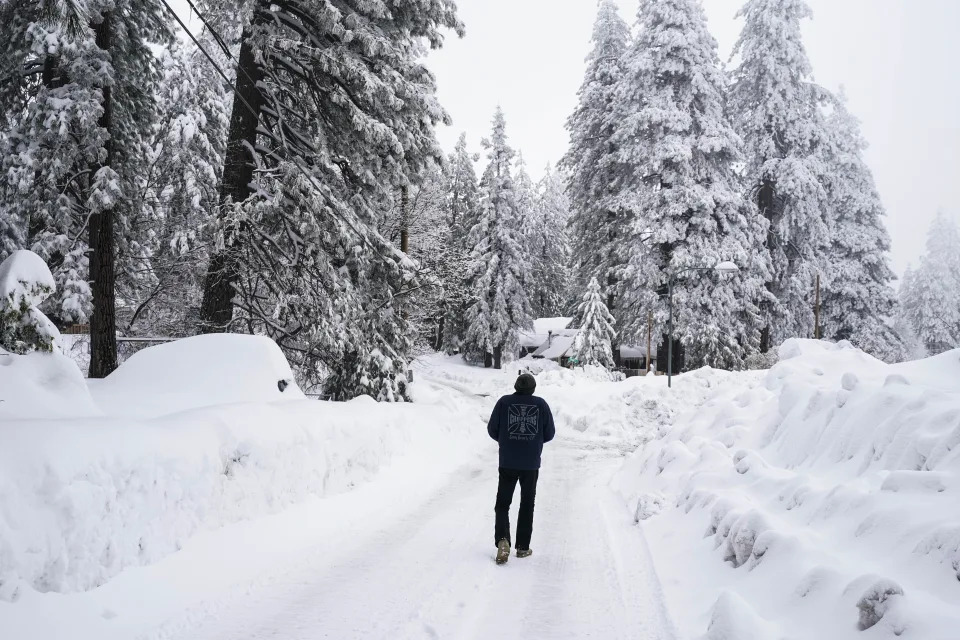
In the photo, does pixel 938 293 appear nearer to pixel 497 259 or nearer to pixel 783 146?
pixel 783 146

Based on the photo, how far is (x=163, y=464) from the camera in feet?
15.3

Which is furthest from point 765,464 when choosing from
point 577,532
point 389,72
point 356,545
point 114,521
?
point 389,72

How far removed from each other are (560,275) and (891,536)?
58.7 meters

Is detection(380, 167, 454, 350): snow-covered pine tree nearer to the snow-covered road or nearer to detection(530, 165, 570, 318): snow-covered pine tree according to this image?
the snow-covered road

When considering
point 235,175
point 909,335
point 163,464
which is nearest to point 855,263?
point 909,335

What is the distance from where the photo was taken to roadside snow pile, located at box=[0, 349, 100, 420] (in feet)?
15.7

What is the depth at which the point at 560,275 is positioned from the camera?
2437 inches

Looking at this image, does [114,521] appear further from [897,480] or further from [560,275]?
[560,275]

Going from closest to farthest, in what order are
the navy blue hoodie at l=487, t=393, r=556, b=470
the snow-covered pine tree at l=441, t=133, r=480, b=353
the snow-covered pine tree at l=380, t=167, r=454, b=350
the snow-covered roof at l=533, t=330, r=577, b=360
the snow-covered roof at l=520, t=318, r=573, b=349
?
the navy blue hoodie at l=487, t=393, r=556, b=470
the snow-covered pine tree at l=380, t=167, r=454, b=350
the snow-covered pine tree at l=441, t=133, r=480, b=353
the snow-covered roof at l=533, t=330, r=577, b=360
the snow-covered roof at l=520, t=318, r=573, b=349

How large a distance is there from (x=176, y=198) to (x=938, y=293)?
2136 inches

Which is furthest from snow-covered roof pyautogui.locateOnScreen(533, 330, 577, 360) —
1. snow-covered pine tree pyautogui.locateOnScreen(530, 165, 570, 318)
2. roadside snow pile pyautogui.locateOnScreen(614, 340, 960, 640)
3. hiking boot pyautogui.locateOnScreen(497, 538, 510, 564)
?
hiking boot pyautogui.locateOnScreen(497, 538, 510, 564)

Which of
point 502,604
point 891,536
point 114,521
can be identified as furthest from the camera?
point 502,604

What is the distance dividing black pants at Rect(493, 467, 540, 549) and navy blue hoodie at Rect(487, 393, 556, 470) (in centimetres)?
9

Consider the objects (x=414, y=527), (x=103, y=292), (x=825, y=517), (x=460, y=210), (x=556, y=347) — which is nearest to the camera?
(x=825, y=517)
